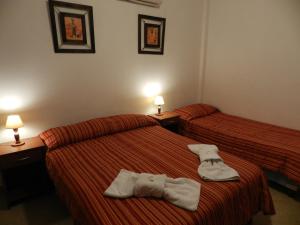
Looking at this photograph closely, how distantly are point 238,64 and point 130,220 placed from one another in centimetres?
279

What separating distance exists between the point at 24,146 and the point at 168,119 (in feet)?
5.76

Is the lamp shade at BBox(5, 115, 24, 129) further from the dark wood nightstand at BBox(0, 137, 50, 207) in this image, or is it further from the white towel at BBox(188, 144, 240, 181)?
the white towel at BBox(188, 144, 240, 181)

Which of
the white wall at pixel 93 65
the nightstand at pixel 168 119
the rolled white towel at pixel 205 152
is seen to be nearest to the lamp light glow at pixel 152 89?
the white wall at pixel 93 65

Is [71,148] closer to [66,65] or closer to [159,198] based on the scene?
[66,65]

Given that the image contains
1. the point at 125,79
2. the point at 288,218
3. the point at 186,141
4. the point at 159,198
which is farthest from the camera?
the point at 125,79

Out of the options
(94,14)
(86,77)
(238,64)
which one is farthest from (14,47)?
(238,64)

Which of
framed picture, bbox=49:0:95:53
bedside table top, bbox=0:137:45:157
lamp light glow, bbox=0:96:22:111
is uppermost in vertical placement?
framed picture, bbox=49:0:95:53

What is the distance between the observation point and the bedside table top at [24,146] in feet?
6.02

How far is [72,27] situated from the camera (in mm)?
2199

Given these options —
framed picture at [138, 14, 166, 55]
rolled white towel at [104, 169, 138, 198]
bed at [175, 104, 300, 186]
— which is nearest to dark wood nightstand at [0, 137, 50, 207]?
rolled white towel at [104, 169, 138, 198]

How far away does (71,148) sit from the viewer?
1.97 meters

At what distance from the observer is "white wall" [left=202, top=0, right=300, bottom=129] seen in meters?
2.54

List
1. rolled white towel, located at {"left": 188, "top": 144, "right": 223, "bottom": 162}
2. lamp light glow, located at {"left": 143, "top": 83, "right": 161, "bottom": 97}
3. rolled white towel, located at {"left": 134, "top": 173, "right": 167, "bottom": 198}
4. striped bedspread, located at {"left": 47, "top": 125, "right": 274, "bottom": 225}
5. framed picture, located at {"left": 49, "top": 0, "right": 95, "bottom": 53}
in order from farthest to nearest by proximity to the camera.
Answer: lamp light glow, located at {"left": 143, "top": 83, "right": 161, "bottom": 97} → framed picture, located at {"left": 49, "top": 0, "right": 95, "bottom": 53} → rolled white towel, located at {"left": 188, "top": 144, "right": 223, "bottom": 162} → rolled white towel, located at {"left": 134, "top": 173, "right": 167, "bottom": 198} → striped bedspread, located at {"left": 47, "top": 125, "right": 274, "bottom": 225}

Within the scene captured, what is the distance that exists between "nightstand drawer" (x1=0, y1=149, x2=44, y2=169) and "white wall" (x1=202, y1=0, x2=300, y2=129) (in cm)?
277
